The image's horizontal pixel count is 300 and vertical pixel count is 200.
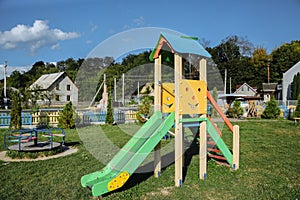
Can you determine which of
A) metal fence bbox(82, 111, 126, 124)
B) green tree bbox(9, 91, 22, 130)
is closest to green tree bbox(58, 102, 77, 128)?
metal fence bbox(82, 111, 126, 124)

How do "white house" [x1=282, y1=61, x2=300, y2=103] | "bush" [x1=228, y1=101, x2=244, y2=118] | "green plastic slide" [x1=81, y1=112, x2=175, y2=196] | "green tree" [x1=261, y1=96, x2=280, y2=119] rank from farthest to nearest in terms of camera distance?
1. "white house" [x1=282, y1=61, x2=300, y2=103]
2. "bush" [x1=228, y1=101, x2=244, y2=118]
3. "green tree" [x1=261, y1=96, x2=280, y2=119]
4. "green plastic slide" [x1=81, y1=112, x2=175, y2=196]

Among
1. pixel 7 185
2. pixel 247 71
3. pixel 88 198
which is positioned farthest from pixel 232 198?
pixel 247 71

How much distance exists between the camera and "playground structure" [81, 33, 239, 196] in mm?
4656

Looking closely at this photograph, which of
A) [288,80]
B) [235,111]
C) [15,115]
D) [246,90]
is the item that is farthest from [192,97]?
[246,90]

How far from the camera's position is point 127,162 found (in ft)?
15.7

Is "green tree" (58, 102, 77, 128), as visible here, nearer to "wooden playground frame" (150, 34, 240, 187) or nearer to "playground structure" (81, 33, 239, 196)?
"playground structure" (81, 33, 239, 196)

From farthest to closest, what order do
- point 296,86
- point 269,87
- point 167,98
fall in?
point 269,87, point 296,86, point 167,98

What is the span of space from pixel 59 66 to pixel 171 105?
67405 millimetres

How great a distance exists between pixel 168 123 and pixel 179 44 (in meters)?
1.53

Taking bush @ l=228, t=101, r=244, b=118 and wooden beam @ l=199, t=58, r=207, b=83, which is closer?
wooden beam @ l=199, t=58, r=207, b=83

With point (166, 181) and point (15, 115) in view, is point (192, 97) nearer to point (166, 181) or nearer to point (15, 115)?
point (166, 181)

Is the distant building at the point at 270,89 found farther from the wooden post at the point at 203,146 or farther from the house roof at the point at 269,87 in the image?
the wooden post at the point at 203,146

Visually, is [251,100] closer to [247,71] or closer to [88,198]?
[88,198]

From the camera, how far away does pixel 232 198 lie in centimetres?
456
